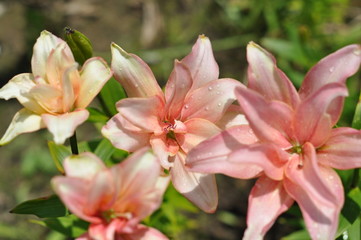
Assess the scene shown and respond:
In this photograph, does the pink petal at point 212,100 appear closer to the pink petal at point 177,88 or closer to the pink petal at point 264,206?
the pink petal at point 177,88

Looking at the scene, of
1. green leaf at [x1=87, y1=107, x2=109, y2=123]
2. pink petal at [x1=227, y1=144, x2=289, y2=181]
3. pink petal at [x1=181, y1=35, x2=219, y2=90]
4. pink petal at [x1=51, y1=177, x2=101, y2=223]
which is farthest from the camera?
green leaf at [x1=87, y1=107, x2=109, y2=123]

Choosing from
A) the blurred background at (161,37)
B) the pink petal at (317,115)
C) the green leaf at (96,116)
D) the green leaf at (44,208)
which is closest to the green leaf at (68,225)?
the green leaf at (44,208)

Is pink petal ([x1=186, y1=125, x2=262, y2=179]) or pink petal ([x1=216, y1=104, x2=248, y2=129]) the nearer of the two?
pink petal ([x1=186, y1=125, x2=262, y2=179])

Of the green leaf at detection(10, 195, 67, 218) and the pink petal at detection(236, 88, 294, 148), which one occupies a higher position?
the pink petal at detection(236, 88, 294, 148)

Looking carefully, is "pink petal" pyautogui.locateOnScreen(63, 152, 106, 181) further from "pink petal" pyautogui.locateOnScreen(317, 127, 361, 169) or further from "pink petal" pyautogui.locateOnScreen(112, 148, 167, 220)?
"pink petal" pyautogui.locateOnScreen(317, 127, 361, 169)

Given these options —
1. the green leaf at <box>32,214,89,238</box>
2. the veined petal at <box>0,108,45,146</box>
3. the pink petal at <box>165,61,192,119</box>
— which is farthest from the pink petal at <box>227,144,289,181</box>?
the green leaf at <box>32,214,89,238</box>

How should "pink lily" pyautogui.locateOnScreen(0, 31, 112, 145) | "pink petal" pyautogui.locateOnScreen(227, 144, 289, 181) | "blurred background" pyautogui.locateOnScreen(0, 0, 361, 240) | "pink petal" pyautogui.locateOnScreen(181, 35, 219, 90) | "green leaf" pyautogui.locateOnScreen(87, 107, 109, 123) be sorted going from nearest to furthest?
"pink petal" pyautogui.locateOnScreen(227, 144, 289, 181) → "pink lily" pyautogui.locateOnScreen(0, 31, 112, 145) → "pink petal" pyautogui.locateOnScreen(181, 35, 219, 90) → "green leaf" pyautogui.locateOnScreen(87, 107, 109, 123) → "blurred background" pyautogui.locateOnScreen(0, 0, 361, 240)

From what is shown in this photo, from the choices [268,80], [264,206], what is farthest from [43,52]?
[264,206]

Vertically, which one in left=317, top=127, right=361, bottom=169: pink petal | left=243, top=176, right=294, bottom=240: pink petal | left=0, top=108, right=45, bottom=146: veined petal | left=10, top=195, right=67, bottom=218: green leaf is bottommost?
left=10, top=195, right=67, bottom=218: green leaf
